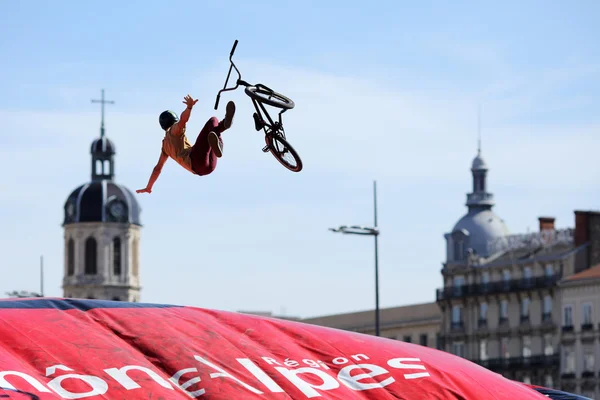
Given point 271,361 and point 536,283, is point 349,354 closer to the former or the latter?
point 271,361

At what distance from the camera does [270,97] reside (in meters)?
25.3

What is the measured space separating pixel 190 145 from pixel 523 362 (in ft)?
346

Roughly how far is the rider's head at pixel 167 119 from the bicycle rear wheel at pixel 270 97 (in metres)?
2.09

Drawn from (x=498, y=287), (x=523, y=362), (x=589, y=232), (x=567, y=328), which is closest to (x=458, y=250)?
(x=498, y=287)

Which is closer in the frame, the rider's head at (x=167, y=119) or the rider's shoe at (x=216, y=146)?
the rider's shoe at (x=216, y=146)

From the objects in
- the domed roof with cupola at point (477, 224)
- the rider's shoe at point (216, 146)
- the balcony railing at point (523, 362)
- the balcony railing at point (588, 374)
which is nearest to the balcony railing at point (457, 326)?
the balcony railing at point (523, 362)

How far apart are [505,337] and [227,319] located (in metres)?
99.4

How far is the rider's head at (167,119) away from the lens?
2683cm

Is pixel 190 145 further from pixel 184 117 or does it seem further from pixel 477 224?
pixel 477 224

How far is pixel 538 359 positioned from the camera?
128m

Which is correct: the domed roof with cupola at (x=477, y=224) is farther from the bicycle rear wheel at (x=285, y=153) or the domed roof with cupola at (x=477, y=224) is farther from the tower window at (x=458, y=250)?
the bicycle rear wheel at (x=285, y=153)

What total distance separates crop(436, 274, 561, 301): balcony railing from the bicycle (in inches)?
4072

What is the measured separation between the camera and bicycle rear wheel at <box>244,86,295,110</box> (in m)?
25.1

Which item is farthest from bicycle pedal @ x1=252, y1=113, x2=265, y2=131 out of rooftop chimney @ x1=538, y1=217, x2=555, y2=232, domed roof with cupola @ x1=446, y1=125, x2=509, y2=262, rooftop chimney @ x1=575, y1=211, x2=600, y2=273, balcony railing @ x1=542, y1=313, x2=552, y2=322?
domed roof with cupola @ x1=446, y1=125, x2=509, y2=262
